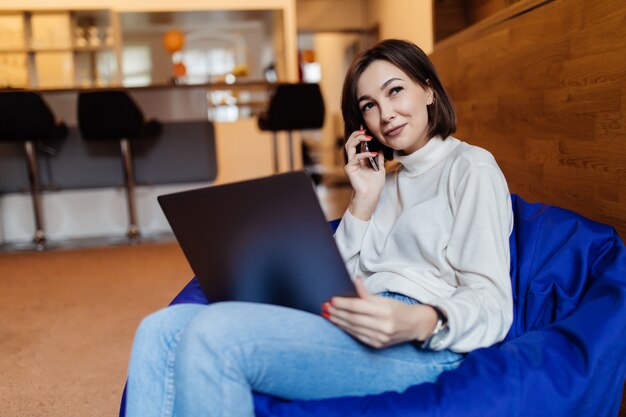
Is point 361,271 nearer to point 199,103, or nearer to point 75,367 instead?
point 75,367

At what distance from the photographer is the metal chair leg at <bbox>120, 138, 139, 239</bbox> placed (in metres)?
4.22

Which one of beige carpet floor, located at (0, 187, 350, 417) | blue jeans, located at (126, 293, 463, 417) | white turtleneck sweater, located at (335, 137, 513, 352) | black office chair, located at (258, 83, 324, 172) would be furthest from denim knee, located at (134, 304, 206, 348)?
black office chair, located at (258, 83, 324, 172)

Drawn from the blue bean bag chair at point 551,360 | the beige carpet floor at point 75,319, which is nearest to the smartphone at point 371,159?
the blue bean bag chair at point 551,360

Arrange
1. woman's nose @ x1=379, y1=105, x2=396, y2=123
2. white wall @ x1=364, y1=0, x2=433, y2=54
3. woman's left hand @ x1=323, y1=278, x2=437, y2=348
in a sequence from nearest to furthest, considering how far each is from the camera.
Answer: woman's left hand @ x1=323, y1=278, x2=437, y2=348, woman's nose @ x1=379, y1=105, x2=396, y2=123, white wall @ x1=364, y1=0, x2=433, y2=54

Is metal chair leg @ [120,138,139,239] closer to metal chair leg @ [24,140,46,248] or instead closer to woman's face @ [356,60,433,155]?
metal chair leg @ [24,140,46,248]

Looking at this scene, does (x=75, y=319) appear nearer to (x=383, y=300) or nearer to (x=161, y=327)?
(x=161, y=327)

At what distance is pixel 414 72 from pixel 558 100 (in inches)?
26.0

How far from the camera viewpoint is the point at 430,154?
1264 mm

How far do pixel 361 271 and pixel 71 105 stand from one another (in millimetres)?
3837

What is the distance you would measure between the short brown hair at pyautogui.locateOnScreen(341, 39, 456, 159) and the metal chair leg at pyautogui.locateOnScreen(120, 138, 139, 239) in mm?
3226

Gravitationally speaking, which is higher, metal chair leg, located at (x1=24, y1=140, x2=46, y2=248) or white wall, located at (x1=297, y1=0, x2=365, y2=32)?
white wall, located at (x1=297, y1=0, x2=365, y2=32)

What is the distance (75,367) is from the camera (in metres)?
2.07

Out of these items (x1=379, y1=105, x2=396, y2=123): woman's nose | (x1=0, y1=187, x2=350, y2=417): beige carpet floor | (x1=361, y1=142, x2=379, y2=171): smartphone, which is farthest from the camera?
(x1=0, y1=187, x2=350, y2=417): beige carpet floor

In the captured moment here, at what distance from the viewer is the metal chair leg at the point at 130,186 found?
422cm
